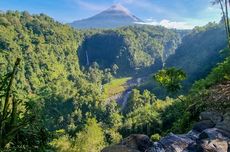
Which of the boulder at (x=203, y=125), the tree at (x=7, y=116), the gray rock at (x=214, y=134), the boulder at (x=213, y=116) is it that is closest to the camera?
the tree at (x=7, y=116)

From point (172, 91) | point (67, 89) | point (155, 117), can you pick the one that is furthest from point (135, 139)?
point (67, 89)

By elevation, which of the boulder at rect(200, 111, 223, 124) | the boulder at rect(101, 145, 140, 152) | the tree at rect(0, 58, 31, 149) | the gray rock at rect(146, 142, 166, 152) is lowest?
the gray rock at rect(146, 142, 166, 152)

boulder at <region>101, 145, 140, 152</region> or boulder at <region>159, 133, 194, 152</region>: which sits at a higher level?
boulder at <region>101, 145, 140, 152</region>

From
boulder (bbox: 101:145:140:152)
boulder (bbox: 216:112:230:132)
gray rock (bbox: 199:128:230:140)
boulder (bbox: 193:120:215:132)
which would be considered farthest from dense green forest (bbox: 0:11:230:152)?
gray rock (bbox: 199:128:230:140)

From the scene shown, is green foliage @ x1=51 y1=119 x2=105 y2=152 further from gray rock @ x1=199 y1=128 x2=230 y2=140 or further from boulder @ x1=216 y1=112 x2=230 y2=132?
gray rock @ x1=199 y1=128 x2=230 y2=140

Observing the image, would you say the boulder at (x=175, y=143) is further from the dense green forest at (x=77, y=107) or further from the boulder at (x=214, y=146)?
the dense green forest at (x=77, y=107)

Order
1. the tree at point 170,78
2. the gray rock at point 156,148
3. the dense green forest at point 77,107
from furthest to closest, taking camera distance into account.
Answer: the tree at point 170,78 < the gray rock at point 156,148 < the dense green forest at point 77,107

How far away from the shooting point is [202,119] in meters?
15.6

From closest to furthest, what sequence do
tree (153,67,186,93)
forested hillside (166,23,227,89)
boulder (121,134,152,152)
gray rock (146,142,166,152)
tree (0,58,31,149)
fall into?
tree (0,58,31,149)
boulder (121,134,152,152)
gray rock (146,142,166,152)
tree (153,67,186,93)
forested hillside (166,23,227,89)

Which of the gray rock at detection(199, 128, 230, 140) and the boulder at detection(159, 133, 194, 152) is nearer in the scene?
the boulder at detection(159, 133, 194, 152)

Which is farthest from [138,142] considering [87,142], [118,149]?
[87,142]

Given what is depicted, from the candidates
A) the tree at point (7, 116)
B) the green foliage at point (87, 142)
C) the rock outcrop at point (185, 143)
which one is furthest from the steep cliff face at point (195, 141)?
the green foliage at point (87, 142)

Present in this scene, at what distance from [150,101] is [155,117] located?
6226 cm

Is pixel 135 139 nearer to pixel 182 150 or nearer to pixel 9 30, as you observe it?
pixel 182 150
